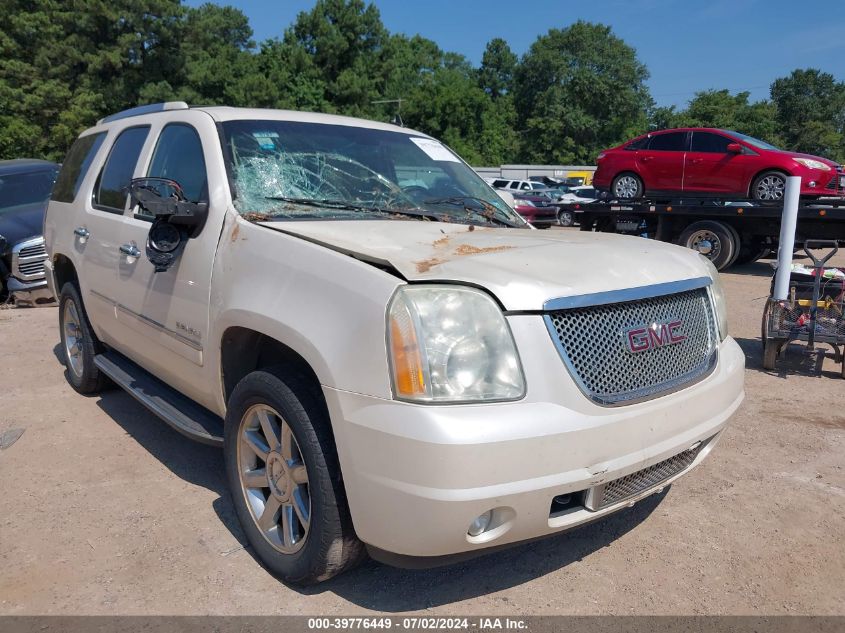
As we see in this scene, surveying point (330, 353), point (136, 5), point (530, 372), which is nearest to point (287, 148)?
point (330, 353)

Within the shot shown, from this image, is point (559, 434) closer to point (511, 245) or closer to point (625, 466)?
point (625, 466)

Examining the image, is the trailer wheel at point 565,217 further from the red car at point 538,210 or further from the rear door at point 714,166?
the rear door at point 714,166

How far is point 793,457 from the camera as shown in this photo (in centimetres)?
422

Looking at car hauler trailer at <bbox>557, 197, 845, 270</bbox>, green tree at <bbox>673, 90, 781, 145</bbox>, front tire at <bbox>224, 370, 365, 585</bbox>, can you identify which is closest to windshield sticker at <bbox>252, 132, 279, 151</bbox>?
front tire at <bbox>224, 370, 365, 585</bbox>

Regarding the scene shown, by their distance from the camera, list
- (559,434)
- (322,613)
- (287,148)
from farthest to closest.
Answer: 1. (287,148)
2. (322,613)
3. (559,434)

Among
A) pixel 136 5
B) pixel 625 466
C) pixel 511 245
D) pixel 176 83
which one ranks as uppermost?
pixel 136 5

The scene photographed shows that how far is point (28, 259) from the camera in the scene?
952 cm

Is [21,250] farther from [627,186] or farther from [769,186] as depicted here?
[769,186]

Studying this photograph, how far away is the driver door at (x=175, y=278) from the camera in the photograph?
3.21 metres

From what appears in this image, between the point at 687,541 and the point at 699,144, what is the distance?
11.5 m

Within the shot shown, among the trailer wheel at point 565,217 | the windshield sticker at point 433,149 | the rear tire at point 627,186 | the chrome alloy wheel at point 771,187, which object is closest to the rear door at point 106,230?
the windshield sticker at point 433,149

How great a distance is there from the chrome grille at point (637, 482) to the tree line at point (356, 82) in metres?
14.5

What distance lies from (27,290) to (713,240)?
36.2 feet

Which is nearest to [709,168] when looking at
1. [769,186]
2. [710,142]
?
[710,142]
